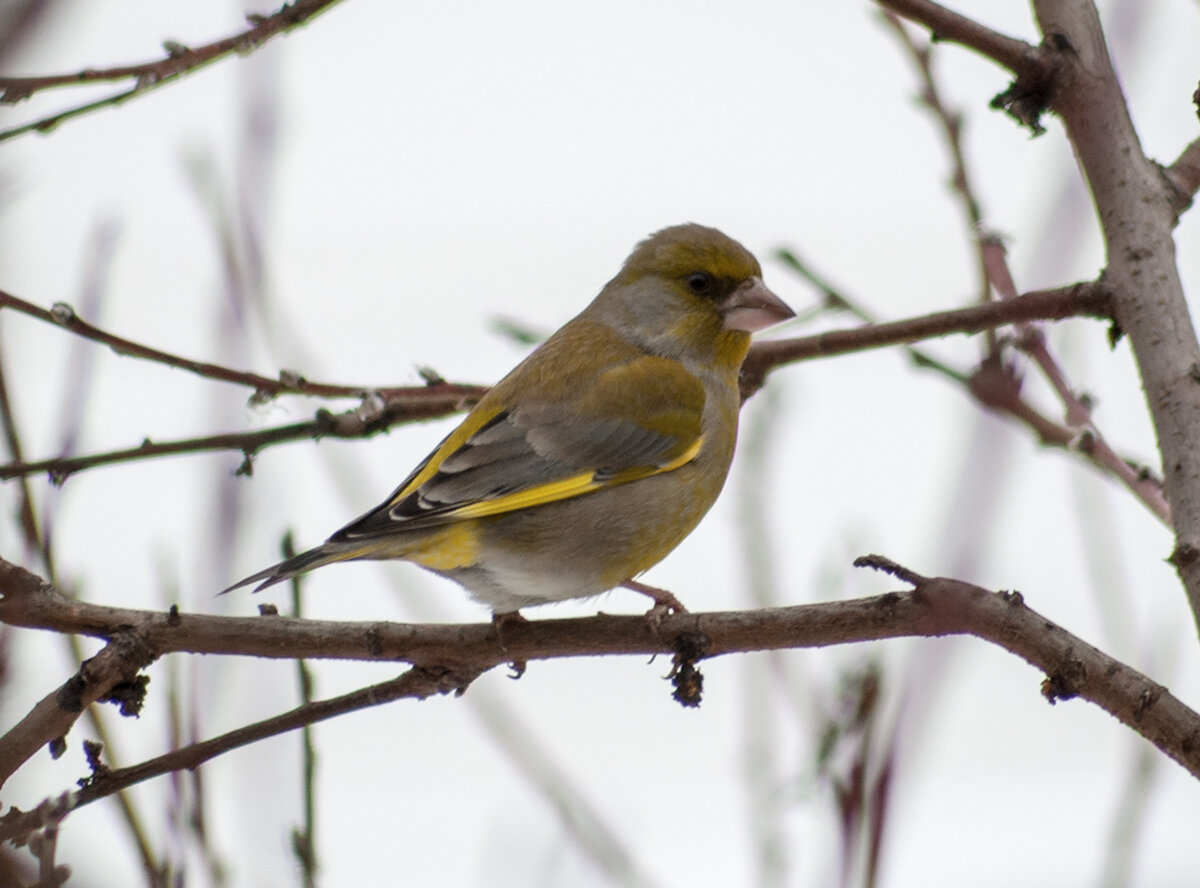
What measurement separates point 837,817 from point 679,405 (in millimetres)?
2273

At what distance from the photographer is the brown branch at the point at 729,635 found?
7.26ft

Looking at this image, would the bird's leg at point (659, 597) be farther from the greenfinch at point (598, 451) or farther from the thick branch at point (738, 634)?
the thick branch at point (738, 634)

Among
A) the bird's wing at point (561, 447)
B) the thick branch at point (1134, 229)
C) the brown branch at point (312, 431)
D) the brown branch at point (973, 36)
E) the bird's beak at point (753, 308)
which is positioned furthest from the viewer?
the bird's beak at point (753, 308)

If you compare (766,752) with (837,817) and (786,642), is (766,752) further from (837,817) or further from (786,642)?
(837,817)

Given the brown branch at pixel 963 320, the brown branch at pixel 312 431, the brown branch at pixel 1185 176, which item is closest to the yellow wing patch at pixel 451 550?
the brown branch at pixel 312 431

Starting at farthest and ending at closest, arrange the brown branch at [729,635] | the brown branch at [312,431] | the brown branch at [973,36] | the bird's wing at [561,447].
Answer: the bird's wing at [561,447] → the brown branch at [312,431] → the brown branch at [973,36] → the brown branch at [729,635]

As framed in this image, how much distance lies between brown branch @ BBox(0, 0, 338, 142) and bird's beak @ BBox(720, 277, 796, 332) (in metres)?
2.00

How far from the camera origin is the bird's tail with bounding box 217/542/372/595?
2.86 metres

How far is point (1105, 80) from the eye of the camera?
278cm

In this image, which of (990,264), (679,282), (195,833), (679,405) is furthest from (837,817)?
(679,282)

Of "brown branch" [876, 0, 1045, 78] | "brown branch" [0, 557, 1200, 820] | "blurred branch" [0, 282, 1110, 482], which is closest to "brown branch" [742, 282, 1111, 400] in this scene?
"blurred branch" [0, 282, 1110, 482]

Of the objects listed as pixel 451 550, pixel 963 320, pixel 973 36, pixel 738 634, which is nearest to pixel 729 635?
pixel 738 634

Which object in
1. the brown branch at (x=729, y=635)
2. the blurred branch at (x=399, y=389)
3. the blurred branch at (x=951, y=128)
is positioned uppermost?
the blurred branch at (x=951, y=128)

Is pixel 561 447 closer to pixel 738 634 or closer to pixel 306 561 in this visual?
pixel 306 561
